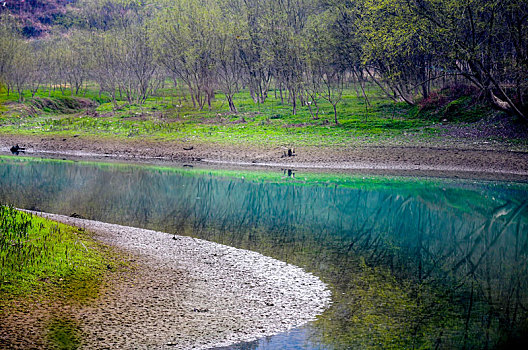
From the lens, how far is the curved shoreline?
9977mm

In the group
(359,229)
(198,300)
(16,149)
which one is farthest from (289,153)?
(16,149)

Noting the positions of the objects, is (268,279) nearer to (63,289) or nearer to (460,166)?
(63,289)

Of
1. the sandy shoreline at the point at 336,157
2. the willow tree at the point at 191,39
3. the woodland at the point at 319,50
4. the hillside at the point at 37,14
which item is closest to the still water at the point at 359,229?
the sandy shoreline at the point at 336,157

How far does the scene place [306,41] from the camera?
50.0 meters

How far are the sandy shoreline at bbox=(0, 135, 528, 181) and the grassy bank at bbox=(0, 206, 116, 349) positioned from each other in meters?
24.1

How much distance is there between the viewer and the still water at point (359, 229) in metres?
11.1

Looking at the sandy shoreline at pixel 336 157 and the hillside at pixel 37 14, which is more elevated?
the hillside at pixel 37 14

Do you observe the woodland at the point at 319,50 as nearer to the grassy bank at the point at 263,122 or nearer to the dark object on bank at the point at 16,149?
the grassy bank at the point at 263,122

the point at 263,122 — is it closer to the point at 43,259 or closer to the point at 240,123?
the point at 240,123

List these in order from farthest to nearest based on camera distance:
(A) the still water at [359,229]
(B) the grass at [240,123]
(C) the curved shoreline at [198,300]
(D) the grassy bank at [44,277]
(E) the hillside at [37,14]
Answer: (E) the hillside at [37,14] < (B) the grass at [240,123] < (A) the still water at [359,229] < (C) the curved shoreline at [198,300] < (D) the grassy bank at [44,277]

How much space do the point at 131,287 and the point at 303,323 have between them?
13.7 feet

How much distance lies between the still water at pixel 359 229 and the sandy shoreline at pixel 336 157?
2.44 meters

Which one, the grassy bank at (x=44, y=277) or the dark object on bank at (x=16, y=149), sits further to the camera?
the dark object on bank at (x=16, y=149)

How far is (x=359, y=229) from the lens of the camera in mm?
20984
